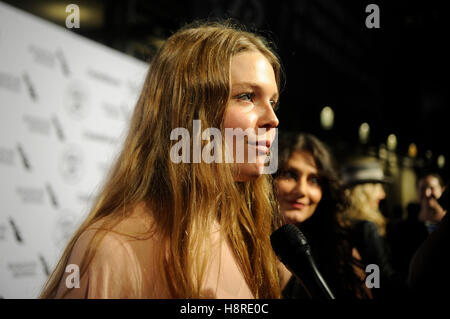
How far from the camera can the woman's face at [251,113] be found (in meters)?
0.94

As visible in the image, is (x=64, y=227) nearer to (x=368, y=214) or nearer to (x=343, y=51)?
(x=368, y=214)

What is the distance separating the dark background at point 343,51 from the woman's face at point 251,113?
1157 millimetres

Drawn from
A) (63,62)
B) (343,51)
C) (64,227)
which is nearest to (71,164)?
(64,227)

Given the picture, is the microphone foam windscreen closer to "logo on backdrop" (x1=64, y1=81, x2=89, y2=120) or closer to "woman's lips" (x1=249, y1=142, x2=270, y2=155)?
"woman's lips" (x1=249, y1=142, x2=270, y2=155)

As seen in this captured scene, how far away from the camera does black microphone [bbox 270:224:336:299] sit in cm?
73

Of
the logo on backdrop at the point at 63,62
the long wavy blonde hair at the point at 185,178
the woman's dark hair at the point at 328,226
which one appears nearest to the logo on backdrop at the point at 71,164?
the logo on backdrop at the point at 63,62

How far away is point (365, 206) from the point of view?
2.80 m

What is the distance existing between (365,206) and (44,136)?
7.07 ft

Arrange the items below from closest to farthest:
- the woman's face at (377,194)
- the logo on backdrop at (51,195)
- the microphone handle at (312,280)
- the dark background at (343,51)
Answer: the microphone handle at (312,280)
the dark background at (343,51)
the logo on backdrop at (51,195)
the woman's face at (377,194)

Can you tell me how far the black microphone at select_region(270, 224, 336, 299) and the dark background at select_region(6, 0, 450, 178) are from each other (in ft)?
4.18

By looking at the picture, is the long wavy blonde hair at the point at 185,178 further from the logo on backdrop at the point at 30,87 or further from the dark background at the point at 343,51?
the logo on backdrop at the point at 30,87

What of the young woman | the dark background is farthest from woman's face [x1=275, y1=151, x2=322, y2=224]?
the dark background

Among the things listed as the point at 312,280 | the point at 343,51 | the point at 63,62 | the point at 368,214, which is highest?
the point at 343,51

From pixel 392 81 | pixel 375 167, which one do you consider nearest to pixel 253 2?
pixel 392 81
